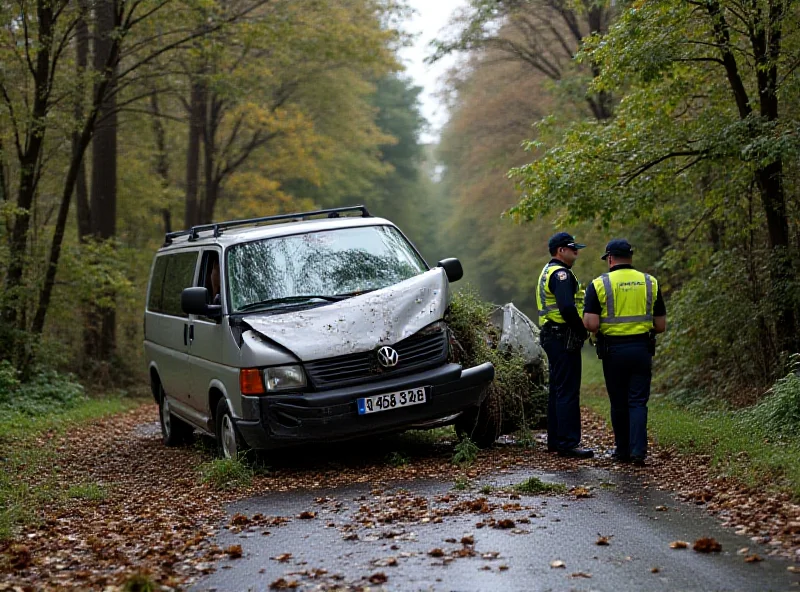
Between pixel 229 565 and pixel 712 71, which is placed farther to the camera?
pixel 712 71

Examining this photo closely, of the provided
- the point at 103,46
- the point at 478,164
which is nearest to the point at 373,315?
the point at 103,46

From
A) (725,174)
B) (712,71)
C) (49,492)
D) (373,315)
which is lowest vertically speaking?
(49,492)

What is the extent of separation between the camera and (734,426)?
10.1 m

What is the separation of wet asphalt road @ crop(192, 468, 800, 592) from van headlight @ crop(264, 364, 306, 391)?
1214 mm

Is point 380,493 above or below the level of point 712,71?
below

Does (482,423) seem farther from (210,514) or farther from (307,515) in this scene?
(210,514)

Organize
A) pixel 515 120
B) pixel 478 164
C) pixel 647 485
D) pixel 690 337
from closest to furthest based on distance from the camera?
1. pixel 647 485
2. pixel 690 337
3. pixel 515 120
4. pixel 478 164

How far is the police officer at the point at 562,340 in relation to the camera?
953 centimetres

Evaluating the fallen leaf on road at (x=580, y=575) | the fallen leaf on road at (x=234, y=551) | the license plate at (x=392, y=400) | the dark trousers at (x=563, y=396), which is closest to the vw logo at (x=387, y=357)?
the license plate at (x=392, y=400)

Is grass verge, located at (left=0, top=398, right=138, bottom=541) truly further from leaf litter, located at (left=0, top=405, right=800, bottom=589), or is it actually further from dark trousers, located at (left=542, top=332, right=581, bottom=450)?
dark trousers, located at (left=542, top=332, right=581, bottom=450)

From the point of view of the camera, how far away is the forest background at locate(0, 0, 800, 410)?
12.4 metres

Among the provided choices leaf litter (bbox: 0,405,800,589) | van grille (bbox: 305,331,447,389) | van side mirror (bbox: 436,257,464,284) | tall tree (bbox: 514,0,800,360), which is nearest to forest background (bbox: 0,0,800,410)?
tall tree (bbox: 514,0,800,360)

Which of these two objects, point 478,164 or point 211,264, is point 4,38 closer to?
point 211,264

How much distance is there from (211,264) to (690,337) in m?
7.03
